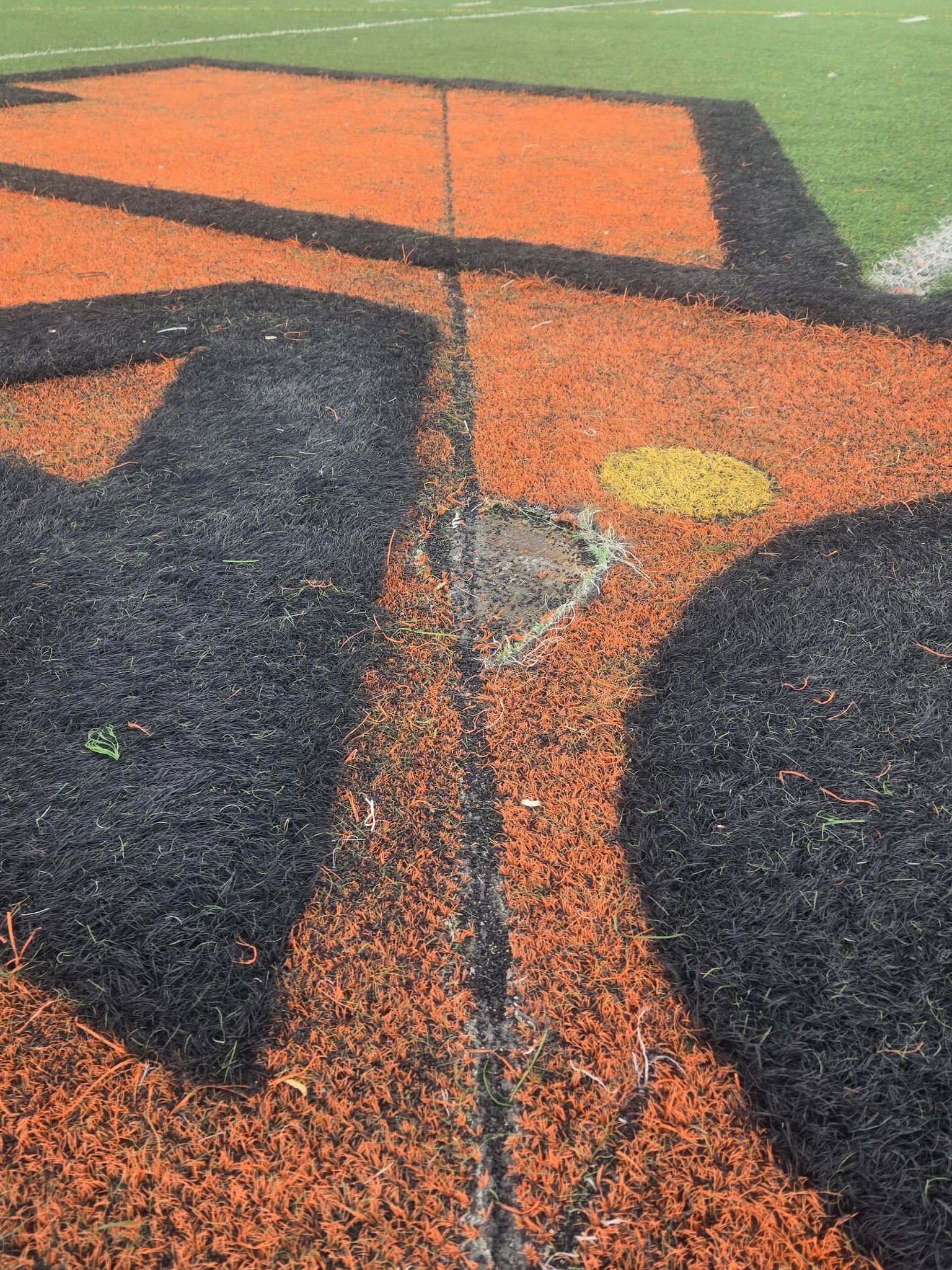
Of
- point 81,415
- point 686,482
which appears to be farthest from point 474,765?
point 81,415

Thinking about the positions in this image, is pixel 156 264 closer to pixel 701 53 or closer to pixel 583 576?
pixel 583 576

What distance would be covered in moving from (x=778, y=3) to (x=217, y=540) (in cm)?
2020

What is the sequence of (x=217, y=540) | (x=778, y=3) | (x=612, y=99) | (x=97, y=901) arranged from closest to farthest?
(x=97, y=901), (x=217, y=540), (x=612, y=99), (x=778, y=3)

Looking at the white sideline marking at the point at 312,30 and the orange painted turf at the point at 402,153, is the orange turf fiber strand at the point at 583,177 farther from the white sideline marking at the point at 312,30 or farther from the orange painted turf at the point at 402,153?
the white sideline marking at the point at 312,30

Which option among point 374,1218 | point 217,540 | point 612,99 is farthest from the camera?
point 612,99

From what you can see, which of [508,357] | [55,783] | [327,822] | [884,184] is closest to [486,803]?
[327,822]

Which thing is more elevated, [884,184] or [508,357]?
[884,184]

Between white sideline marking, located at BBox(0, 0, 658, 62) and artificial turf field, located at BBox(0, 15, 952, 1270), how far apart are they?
9.25 meters

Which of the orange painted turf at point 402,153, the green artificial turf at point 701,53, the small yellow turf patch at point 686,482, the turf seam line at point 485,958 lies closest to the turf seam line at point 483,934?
the turf seam line at point 485,958

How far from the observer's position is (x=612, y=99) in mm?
9648

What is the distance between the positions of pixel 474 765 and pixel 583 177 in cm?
648

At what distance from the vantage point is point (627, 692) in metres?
2.44

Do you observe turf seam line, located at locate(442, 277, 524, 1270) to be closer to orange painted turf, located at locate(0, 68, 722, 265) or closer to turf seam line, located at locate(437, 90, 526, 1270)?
turf seam line, located at locate(437, 90, 526, 1270)

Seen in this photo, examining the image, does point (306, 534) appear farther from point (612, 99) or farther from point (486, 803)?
point (612, 99)
